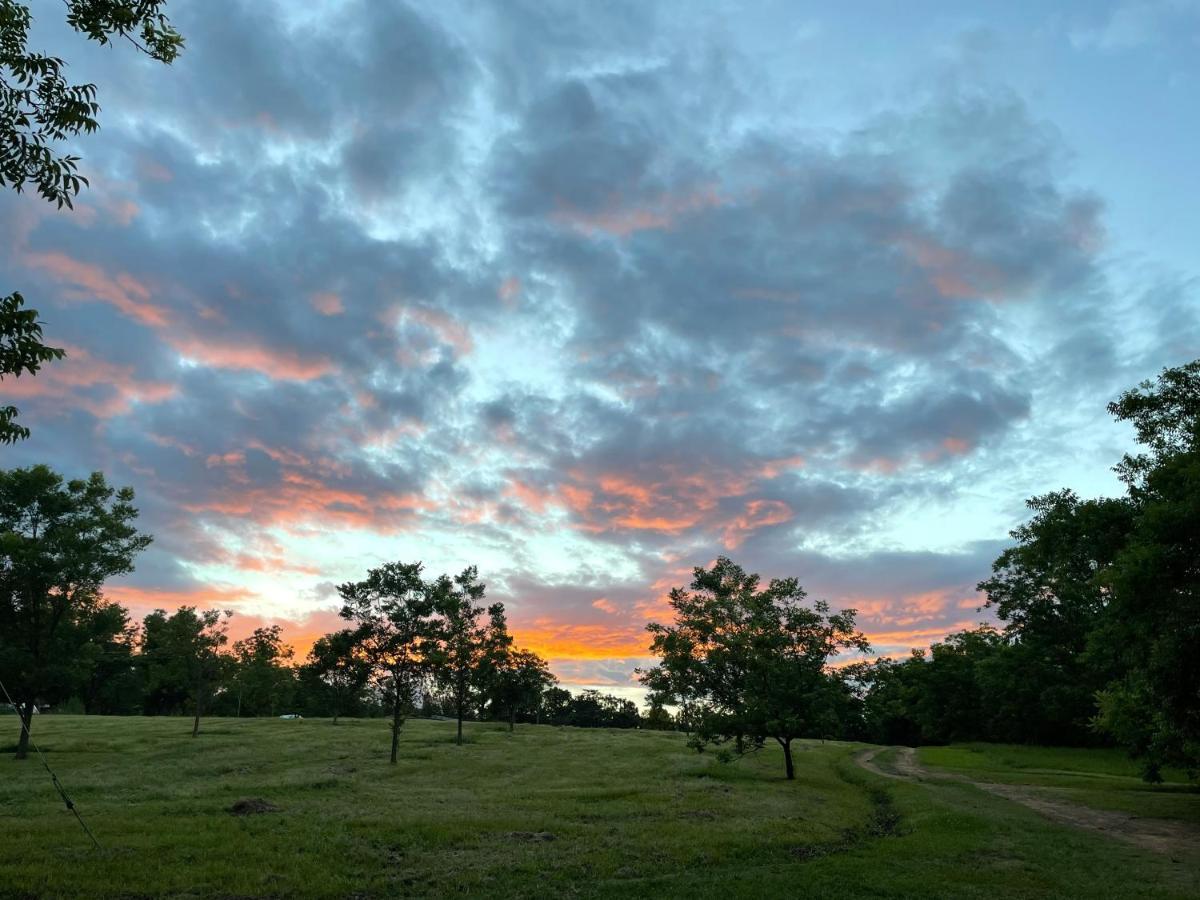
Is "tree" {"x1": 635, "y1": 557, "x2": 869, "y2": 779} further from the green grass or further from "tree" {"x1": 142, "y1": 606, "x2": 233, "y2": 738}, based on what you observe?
"tree" {"x1": 142, "y1": 606, "x2": 233, "y2": 738}

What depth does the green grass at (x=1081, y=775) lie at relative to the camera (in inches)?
1458

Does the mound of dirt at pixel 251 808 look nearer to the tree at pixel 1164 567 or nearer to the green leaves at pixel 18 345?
the green leaves at pixel 18 345

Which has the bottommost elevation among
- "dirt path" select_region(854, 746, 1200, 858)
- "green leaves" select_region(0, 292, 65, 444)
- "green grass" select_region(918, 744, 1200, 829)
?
"green grass" select_region(918, 744, 1200, 829)

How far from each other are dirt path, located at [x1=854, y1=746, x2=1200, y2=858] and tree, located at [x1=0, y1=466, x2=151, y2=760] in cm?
6428

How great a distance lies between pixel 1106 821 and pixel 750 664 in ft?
67.2

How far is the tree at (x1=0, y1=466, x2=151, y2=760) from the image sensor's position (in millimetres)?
52906

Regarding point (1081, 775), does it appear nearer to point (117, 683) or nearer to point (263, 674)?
point (263, 674)

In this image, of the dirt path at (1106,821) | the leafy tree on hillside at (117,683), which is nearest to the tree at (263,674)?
the leafy tree on hillside at (117,683)

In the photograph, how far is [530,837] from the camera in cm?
2458

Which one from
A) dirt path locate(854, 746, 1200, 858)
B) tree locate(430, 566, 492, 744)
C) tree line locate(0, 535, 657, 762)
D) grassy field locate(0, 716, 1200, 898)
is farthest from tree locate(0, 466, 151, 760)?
dirt path locate(854, 746, 1200, 858)

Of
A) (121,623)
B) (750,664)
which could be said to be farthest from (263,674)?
(750,664)

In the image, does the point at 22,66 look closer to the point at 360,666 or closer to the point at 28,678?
the point at 360,666

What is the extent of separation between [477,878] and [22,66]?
21063mm

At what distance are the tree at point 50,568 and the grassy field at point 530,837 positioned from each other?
9.90m
